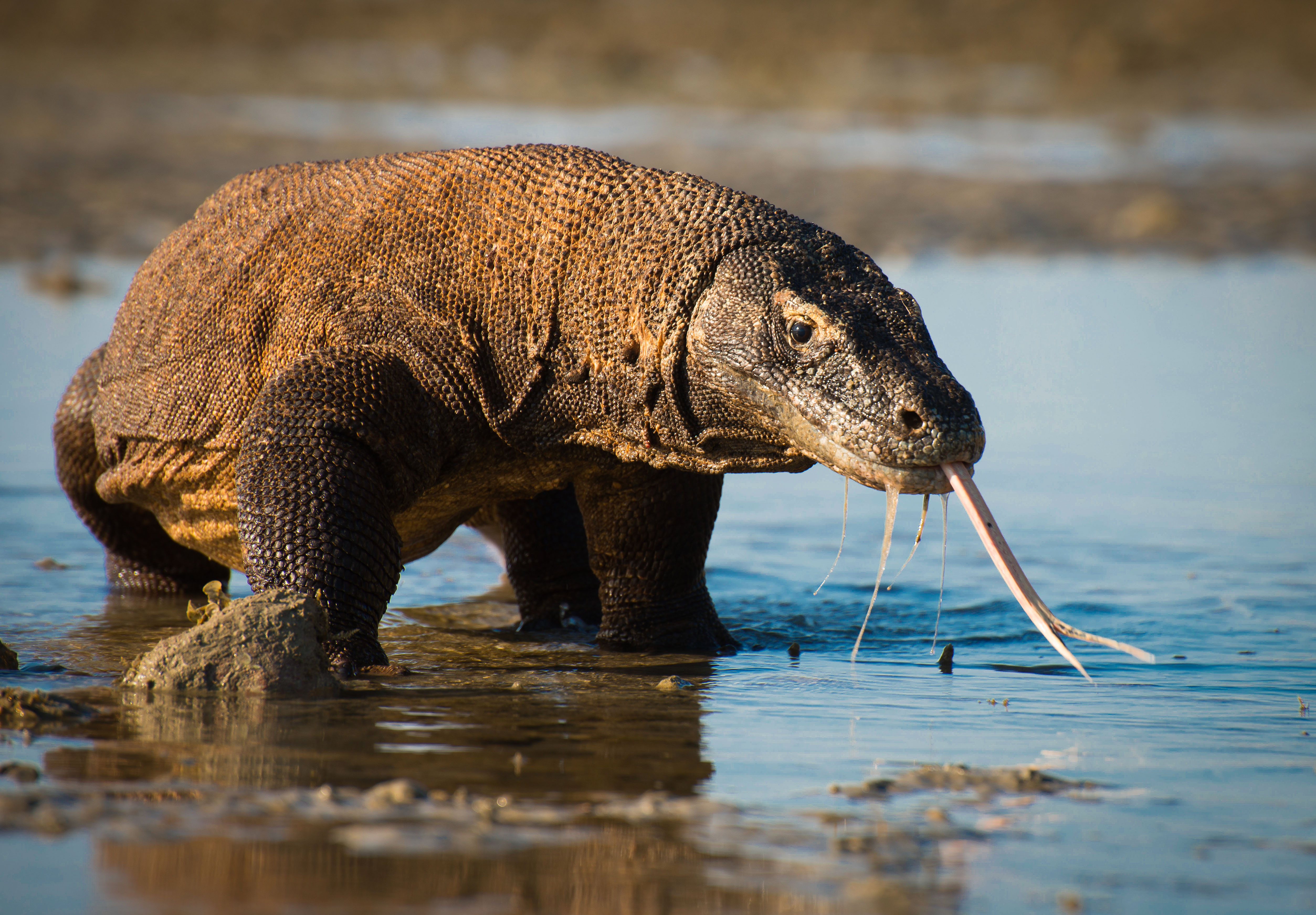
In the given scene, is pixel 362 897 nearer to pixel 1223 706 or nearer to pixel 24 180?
pixel 1223 706

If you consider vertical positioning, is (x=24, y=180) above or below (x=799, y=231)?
above

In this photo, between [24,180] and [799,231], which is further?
[24,180]

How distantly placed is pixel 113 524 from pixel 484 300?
2812 millimetres

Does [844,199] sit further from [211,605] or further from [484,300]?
[211,605]

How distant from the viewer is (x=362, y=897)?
3.59 metres

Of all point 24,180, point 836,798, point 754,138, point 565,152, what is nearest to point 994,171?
point 754,138

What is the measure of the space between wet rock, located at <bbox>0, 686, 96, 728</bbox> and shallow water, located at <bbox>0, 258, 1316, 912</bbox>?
0.27ft

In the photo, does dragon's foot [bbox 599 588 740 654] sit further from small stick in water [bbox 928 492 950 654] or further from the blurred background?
the blurred background

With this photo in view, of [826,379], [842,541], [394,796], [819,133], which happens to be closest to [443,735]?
[394,796]

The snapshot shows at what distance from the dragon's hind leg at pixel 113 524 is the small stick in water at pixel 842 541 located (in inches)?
112

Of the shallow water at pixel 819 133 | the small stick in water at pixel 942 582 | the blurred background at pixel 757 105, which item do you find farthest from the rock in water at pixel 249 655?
the shallow water at pixel 819 133

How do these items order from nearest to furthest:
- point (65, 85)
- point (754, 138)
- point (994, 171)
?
point (994, 171), point (754, 138), point (65, 85)

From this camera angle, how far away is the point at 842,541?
21.1 ft

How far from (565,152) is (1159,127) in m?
30.7
